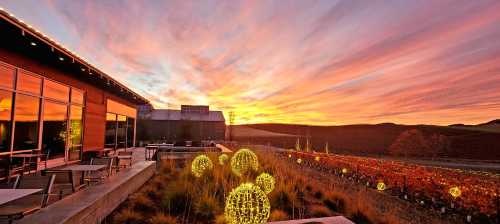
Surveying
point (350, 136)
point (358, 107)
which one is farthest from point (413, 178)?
point (350, 136)

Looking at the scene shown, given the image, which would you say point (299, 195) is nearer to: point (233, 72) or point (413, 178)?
point (413, 178)

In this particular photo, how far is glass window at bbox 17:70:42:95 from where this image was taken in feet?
18.7

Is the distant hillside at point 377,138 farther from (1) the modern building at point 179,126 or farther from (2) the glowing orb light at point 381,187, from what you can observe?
(2) the glowing orb light at point 381,187

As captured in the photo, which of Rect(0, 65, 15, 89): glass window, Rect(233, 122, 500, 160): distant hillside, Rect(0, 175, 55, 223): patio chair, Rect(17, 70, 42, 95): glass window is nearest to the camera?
Rect(0, 175, 55, 223): patio chair

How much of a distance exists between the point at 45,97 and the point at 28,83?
65cm

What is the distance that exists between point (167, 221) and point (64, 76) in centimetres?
638

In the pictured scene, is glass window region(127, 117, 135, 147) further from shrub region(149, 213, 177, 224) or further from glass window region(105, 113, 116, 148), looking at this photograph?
shrub region(149, 213, 177, 224)

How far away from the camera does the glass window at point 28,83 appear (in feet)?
18.7

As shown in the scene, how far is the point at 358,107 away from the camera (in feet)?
56.4

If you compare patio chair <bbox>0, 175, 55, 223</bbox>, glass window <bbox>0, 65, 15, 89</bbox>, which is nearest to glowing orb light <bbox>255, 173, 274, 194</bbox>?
patio chair <bbox>0, 175, 55, 223</bbox>

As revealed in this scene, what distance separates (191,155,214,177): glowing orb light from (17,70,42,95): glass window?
14.3ft

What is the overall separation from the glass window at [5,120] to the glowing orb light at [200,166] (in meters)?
4.14

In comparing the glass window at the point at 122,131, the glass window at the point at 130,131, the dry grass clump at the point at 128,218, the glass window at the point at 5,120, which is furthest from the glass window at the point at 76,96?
the glass window at the point at 130,131

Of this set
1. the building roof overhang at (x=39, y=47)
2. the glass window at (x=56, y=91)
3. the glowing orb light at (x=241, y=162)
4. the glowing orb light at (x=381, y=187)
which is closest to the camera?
the building roof overhang at (x=39, y=47)
